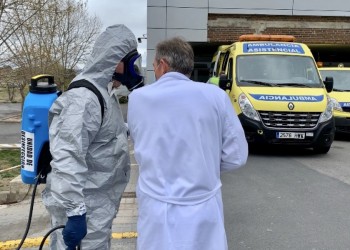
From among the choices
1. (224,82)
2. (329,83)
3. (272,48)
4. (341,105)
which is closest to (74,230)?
(224,82)

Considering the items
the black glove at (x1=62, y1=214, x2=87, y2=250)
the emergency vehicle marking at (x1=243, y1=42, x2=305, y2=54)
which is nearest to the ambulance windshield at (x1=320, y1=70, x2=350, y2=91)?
the emergency vehicle marking at (x1=243, y1=42, x2=305, y2=54)

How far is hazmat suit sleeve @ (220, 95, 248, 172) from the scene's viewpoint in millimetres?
2244

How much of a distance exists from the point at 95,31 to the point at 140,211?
71.7 ft

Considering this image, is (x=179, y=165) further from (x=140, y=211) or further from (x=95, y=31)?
(x=95, y=31)

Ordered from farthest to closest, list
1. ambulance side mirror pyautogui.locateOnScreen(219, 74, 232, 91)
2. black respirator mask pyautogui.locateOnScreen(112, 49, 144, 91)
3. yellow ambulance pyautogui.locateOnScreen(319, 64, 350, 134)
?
yellow ambulance pyautogui.locateOnScreen(319, 64, 350, 134), ambulance side mirror pyautogui.locateOnScreen(219, 74, 232, 91), black respirator mask pyautogui.locateOnScreen(112, 49, 144, 91)

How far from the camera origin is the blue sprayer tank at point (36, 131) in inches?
102

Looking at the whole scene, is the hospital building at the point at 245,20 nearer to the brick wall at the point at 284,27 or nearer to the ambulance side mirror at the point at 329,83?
the brick wall at the point at 284,27

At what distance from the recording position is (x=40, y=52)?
1439 cm

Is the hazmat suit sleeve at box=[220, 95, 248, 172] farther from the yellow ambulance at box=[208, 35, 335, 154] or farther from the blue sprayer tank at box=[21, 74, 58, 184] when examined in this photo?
the yellow ambulance at box=[208, 35, 335, 154]

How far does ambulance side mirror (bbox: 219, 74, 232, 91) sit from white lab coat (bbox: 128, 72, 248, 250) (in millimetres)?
6604

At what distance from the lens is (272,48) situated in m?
9.76

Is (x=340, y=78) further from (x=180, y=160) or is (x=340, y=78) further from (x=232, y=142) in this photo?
(x=180, y=160)

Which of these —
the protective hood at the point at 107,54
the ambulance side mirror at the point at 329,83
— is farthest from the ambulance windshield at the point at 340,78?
the protective hood at the point at 107,54

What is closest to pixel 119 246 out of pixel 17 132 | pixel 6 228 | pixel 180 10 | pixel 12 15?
pixel 6 228
